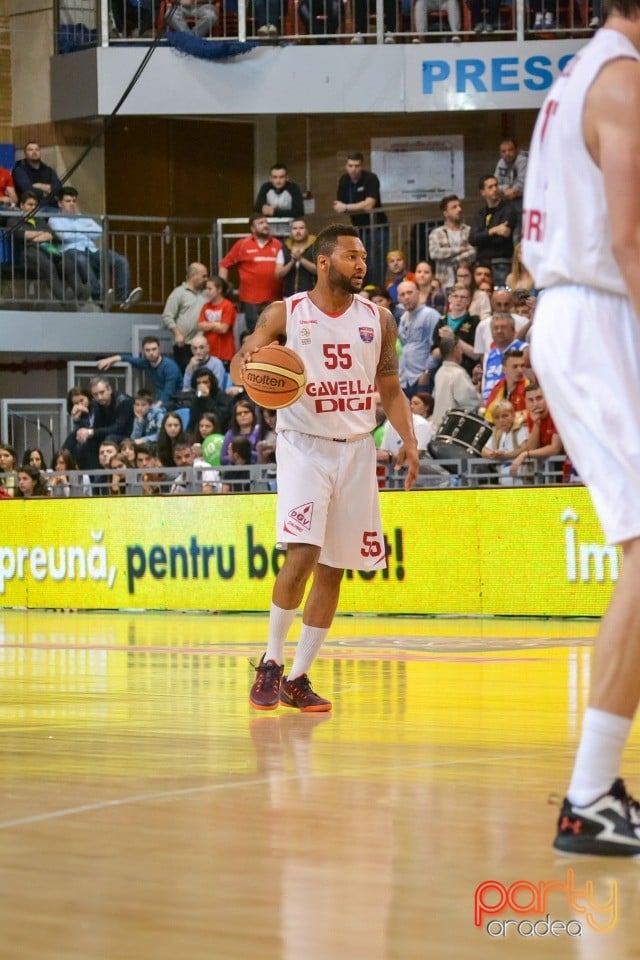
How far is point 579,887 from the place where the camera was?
161 inches

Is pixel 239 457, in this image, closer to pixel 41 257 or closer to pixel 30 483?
pixel 30 483

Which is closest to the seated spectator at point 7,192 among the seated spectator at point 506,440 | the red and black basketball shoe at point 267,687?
the seated spectator at point 506,440

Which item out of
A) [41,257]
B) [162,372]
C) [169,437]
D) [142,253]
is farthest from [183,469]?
[142,253]

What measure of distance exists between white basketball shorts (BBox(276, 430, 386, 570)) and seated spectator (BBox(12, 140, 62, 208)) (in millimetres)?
18152

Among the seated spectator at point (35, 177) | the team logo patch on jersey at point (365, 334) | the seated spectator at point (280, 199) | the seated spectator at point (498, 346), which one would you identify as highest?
the seated spectator at point (35, 177)

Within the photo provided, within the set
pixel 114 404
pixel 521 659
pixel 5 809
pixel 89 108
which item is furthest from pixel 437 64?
pixel 5 809

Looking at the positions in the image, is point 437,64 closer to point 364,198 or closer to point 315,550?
point 364,198

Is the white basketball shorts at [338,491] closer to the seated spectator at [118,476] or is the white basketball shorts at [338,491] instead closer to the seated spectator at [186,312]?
the seated spectator at [118,476]

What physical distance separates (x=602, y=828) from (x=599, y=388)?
1.15 m

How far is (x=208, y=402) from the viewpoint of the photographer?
21453 mm

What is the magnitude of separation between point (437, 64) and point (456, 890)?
77.5 ft

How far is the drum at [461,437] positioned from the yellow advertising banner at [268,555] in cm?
70

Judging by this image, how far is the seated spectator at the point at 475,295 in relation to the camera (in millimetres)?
19719

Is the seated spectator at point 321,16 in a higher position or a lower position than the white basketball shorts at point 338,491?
higher
